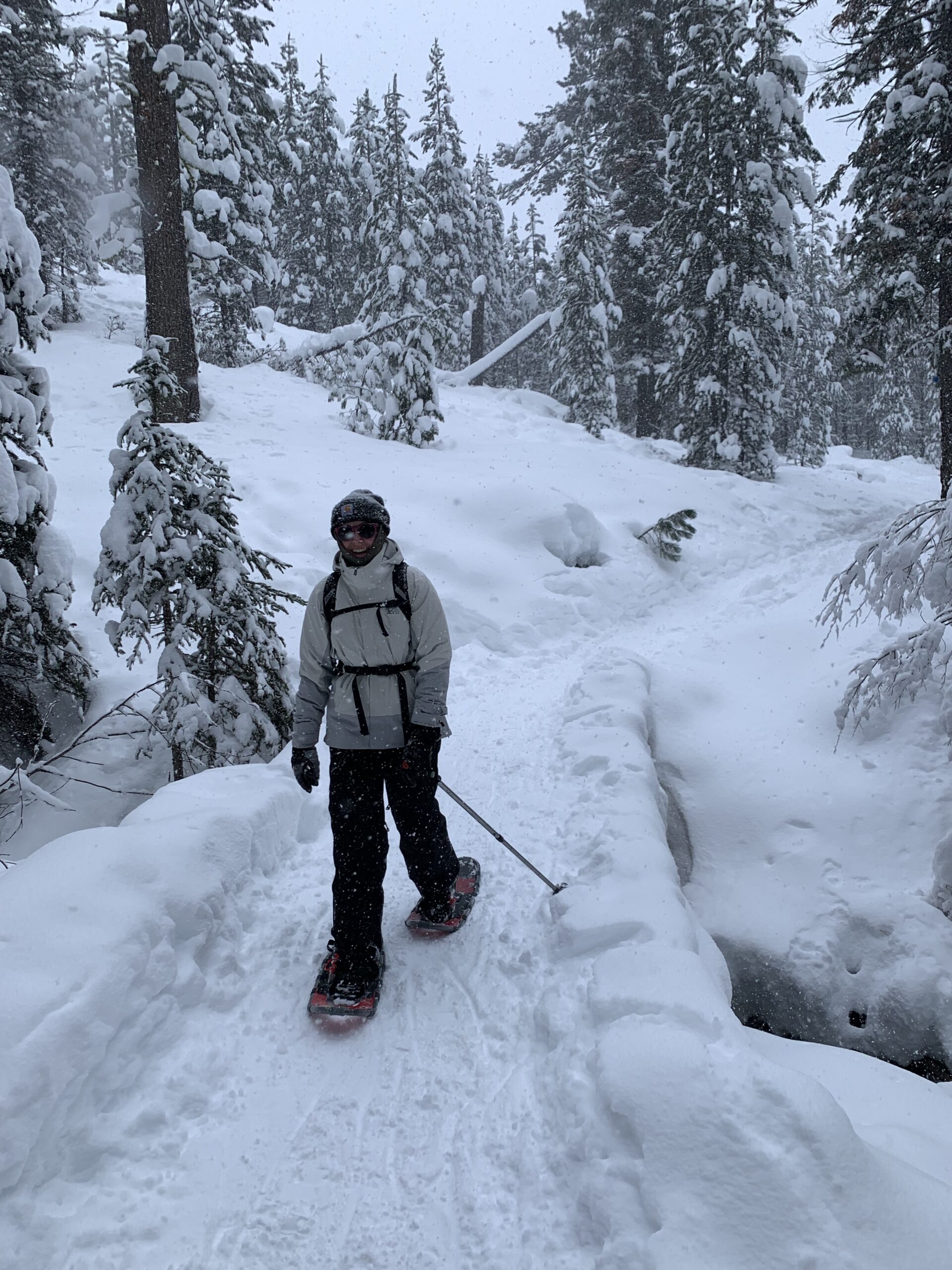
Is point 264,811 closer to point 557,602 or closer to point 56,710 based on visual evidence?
point 56,710

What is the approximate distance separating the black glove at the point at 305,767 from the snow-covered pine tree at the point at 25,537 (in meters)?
2.45

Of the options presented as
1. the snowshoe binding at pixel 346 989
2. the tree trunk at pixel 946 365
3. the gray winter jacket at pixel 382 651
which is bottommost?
the snowshoe binding at pixel 346 989

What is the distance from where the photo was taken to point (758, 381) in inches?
701

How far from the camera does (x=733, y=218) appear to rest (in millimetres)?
16969

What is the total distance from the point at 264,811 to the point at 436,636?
77.2 inches

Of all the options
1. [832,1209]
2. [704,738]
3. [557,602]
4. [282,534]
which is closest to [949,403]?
[557,602]

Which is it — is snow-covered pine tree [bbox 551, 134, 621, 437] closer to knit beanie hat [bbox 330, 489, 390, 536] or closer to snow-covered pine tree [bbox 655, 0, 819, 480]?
snow-covered pine tree [bbox 655, 0, 819, 480]

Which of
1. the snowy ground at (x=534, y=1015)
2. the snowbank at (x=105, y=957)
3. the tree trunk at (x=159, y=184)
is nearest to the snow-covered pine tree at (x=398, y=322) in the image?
the tree trunk at (x=159, y=184)

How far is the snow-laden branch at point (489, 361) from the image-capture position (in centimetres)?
2838

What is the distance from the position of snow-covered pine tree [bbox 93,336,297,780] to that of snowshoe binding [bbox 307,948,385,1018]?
2835mm

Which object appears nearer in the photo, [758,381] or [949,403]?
[949,403]

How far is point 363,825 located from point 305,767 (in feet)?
1.39

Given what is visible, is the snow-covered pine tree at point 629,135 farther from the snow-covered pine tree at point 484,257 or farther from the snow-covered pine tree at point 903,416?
the snow-covered pine tree at point 903,416

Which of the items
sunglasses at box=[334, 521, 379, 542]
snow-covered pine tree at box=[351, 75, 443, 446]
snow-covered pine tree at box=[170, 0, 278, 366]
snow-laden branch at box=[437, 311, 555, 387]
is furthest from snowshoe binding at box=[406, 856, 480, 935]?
snow-laden branch at box=[437, 311, 555, 387]
